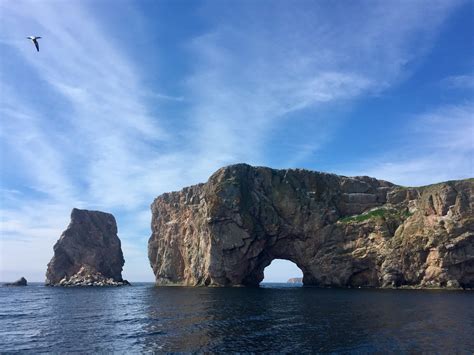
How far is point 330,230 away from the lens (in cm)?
12175

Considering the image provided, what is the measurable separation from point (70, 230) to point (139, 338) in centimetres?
14690

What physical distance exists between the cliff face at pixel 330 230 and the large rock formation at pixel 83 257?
48728 millimetres

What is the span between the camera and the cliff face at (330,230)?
334ft

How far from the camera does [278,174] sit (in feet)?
439

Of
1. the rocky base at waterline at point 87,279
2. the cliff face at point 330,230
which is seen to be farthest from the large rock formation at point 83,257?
the cliff face at point 330,230

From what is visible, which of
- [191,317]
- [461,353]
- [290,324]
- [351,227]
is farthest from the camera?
[351,227]

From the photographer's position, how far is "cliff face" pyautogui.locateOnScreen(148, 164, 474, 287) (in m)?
102

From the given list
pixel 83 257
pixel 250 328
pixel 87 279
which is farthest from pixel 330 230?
pixel 83 257

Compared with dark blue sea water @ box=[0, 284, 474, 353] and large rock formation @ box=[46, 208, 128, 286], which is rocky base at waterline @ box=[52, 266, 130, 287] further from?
dark blue sea water @ box=[0, 284, 474, 353]

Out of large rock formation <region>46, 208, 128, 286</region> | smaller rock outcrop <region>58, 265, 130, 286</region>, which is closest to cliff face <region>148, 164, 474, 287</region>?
smaller rock outcrop <region>58, 265, 130, 286</region>

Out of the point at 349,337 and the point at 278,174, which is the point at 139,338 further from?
the point at 278,174

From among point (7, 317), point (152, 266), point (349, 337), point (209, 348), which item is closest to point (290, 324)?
point (349, 337)

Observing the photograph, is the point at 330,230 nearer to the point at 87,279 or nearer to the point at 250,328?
the point at 250,328

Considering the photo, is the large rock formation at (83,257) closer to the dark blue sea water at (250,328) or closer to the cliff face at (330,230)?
the cliff face at (330,230)
